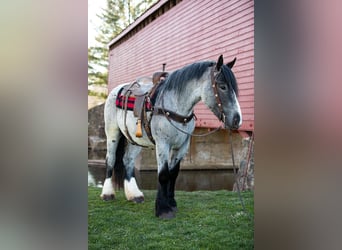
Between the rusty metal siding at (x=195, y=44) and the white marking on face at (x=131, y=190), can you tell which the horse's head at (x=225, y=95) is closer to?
the rusty metal siding at (x=195, y=44)

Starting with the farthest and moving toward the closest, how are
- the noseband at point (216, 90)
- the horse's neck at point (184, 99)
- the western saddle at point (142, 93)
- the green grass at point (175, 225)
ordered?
the western saddle at point (142, 93) → the horse's neck at point (184, 99) → the noseband at point (216, 90) → the green grass at point (175, 225)

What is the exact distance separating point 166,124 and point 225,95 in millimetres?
311

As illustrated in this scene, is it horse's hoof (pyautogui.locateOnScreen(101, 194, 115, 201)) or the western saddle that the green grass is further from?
the western saddle

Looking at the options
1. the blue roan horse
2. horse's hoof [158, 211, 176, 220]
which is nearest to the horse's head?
the blue roan horse

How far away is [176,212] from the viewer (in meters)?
1.16

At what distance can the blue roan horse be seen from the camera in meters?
1.12

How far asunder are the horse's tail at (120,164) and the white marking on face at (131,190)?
0.03m

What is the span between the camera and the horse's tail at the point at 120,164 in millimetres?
1283

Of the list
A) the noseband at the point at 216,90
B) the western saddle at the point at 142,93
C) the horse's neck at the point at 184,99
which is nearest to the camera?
the noseband at the point at 216,90

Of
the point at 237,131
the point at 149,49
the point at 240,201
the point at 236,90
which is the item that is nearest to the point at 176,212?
the point at 240,201

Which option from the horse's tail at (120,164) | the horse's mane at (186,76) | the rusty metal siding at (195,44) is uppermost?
the rusty metal siding at (195,44)

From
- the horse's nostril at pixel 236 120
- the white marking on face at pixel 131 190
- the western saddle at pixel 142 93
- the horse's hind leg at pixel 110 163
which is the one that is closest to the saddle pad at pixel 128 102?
the western saddle at pixel 142 93
